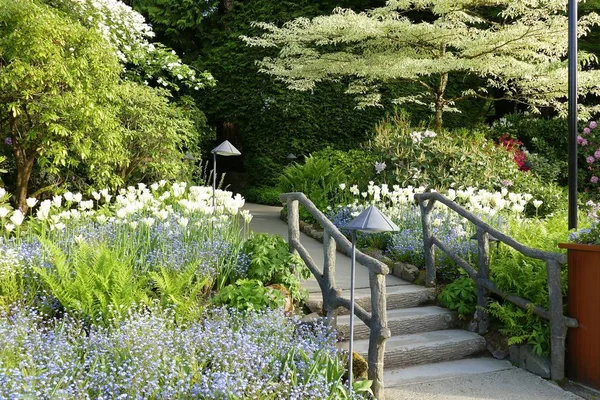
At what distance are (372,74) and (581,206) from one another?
4653mm

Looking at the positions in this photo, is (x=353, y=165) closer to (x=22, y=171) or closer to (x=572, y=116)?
(x=572, y=116)

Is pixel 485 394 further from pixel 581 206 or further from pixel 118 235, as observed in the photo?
pixel 581 206

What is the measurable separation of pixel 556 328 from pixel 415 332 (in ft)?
4.00

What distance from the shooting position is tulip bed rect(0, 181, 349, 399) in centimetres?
314

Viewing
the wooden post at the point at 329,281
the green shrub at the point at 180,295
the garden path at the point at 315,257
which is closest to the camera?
the green shrub at the point at 180,295

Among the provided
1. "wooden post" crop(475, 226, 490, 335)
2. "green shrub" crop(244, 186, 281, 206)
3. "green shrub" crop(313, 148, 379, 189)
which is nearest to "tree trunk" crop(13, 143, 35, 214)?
"green shrub" crop(313, 148, 379, 189)

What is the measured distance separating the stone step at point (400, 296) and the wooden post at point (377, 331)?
116cm

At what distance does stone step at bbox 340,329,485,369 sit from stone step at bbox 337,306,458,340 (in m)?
0.07

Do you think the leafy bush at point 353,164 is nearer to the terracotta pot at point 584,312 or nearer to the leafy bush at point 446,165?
the leafy bush at point 446,165

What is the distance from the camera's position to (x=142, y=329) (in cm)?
355

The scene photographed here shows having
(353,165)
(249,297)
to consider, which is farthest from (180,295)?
(353,165)

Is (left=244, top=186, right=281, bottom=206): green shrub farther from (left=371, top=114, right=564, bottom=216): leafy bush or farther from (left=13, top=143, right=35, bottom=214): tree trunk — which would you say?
(left=13, top=143, right=35, bottom=214): tree trunk

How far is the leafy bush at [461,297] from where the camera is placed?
5.39 meters

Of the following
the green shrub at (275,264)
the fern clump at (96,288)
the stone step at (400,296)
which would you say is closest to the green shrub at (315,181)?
the stone step at (400,296)
